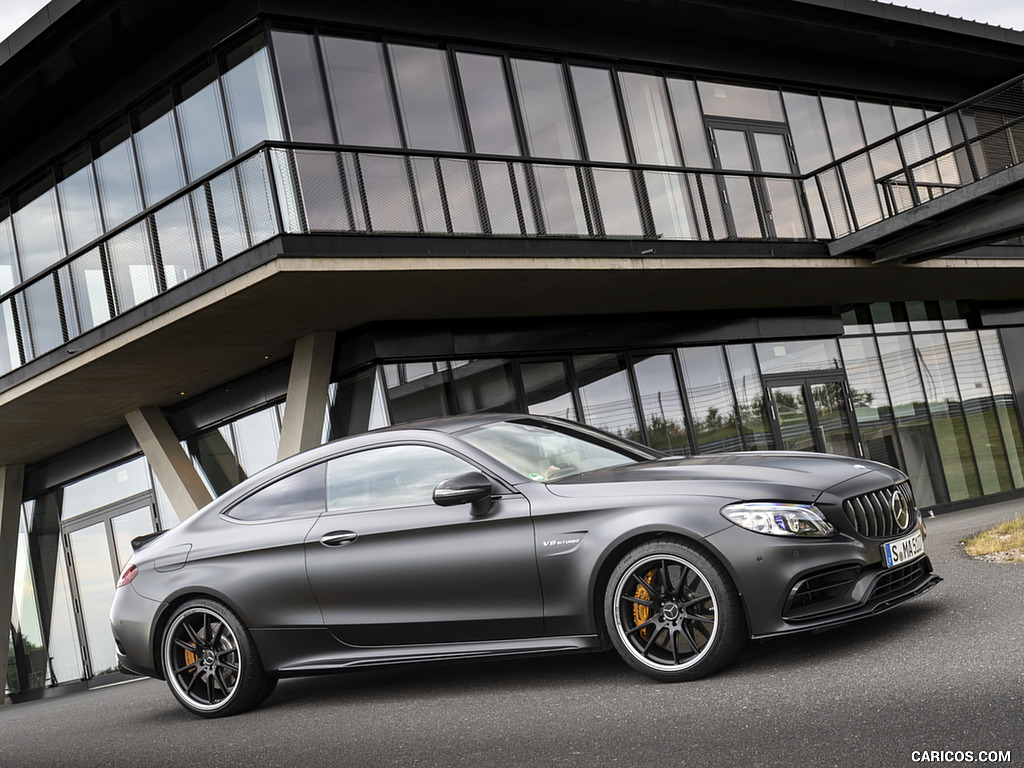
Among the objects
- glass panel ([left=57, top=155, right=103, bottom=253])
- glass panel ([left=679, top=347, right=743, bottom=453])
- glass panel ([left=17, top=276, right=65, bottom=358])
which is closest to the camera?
glass panel ([left=17, top=276, right=65, bottom=358])

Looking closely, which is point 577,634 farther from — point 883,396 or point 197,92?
point 883,396

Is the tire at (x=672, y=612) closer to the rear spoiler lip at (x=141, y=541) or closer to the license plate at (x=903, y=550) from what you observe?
the license plate at (x=903, y=550)

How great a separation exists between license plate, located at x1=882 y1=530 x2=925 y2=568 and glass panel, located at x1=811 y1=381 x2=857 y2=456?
1349 centimetres

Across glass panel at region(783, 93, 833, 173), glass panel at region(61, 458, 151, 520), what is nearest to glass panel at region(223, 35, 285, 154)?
glass panel at region(61, 458, 151, 520)

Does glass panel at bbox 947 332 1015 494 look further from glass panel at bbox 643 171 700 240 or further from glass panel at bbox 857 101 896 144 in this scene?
glass panel at bbox 643 171 700 240

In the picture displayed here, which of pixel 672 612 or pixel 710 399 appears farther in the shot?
pixel 710 399

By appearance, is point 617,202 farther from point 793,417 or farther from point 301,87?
point 793,417

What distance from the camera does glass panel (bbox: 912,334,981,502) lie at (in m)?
20.9

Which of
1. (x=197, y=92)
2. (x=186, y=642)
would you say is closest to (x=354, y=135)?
(x=197, y=92)

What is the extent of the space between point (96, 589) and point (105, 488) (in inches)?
85.9

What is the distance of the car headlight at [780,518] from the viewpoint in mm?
5090

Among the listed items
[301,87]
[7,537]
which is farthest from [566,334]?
[7,537]

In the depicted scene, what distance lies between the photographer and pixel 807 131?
19.2 metres

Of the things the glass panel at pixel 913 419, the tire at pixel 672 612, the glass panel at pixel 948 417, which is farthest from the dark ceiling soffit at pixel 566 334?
the tire at pixel 672 612
